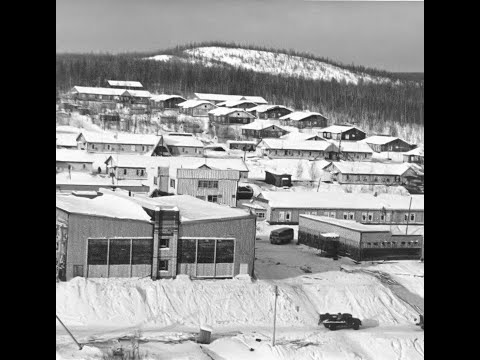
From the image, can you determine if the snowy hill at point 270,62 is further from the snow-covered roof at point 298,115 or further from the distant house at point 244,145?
the distant house at point 244,145

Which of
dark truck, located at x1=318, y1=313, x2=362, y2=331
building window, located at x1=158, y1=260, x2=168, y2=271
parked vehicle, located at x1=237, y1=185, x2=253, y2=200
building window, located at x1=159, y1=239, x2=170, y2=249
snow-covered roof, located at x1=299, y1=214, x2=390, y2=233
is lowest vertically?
dark truck, located at x1=318, y1=313, x2=362, y2=331

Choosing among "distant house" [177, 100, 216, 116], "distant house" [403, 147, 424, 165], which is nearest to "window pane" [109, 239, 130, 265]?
"distant house" [177, 100, 216, 116]

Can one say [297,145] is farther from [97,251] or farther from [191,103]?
[97,251]

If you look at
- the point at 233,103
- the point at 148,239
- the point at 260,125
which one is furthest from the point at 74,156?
the point at 260,125

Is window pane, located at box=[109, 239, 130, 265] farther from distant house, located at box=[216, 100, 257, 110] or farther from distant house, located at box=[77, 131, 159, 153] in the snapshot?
distant house, located at box=[216, 100, 257, 110]

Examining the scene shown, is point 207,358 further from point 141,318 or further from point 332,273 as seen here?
point 332,273

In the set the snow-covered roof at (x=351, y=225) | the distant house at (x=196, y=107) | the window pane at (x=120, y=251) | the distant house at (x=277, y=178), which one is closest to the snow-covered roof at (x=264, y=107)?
the distant house at (x=196, y=107)
